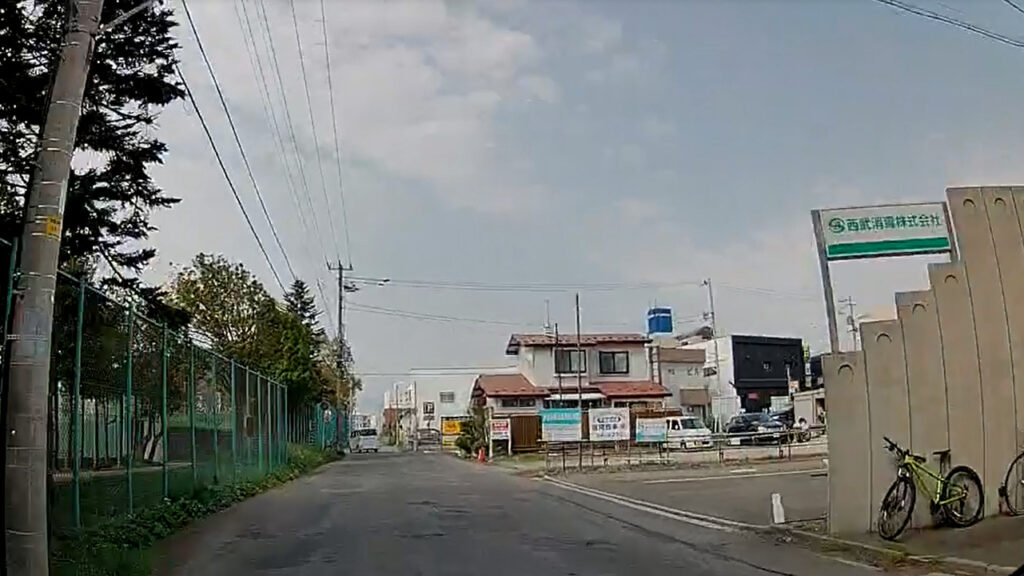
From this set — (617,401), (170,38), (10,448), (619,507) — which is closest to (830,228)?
(619,507)

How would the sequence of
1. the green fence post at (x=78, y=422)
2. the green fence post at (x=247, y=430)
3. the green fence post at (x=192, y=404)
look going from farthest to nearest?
the green fence post at (x=247, y=430) → the green fence post at (x=192, y=404) → the green fence post at (x=78, y=422)

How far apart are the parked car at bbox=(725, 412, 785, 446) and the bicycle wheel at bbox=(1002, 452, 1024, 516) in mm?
28218

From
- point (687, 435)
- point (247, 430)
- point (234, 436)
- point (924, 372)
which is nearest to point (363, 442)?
point (687, 435)

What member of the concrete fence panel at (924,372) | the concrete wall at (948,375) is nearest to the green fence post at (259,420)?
the concrete wall at (948,375)

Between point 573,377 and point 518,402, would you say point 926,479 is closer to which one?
point 518,402

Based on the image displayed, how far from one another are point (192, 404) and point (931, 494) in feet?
38.5

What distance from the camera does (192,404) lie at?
18.1 metres

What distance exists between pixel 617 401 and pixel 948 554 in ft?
173

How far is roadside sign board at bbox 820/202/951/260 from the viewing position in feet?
57.6

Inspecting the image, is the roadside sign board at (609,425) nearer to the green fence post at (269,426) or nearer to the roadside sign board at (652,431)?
the roadside sign board at (652,431)

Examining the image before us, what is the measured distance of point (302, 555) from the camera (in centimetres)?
1216

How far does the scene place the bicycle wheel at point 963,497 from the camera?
1301 centimetres

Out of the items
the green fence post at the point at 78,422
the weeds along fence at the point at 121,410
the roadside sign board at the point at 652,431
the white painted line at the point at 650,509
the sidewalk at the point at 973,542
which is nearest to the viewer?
the weeds along fence at the point at 121,410

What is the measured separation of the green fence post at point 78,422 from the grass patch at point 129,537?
329mm
